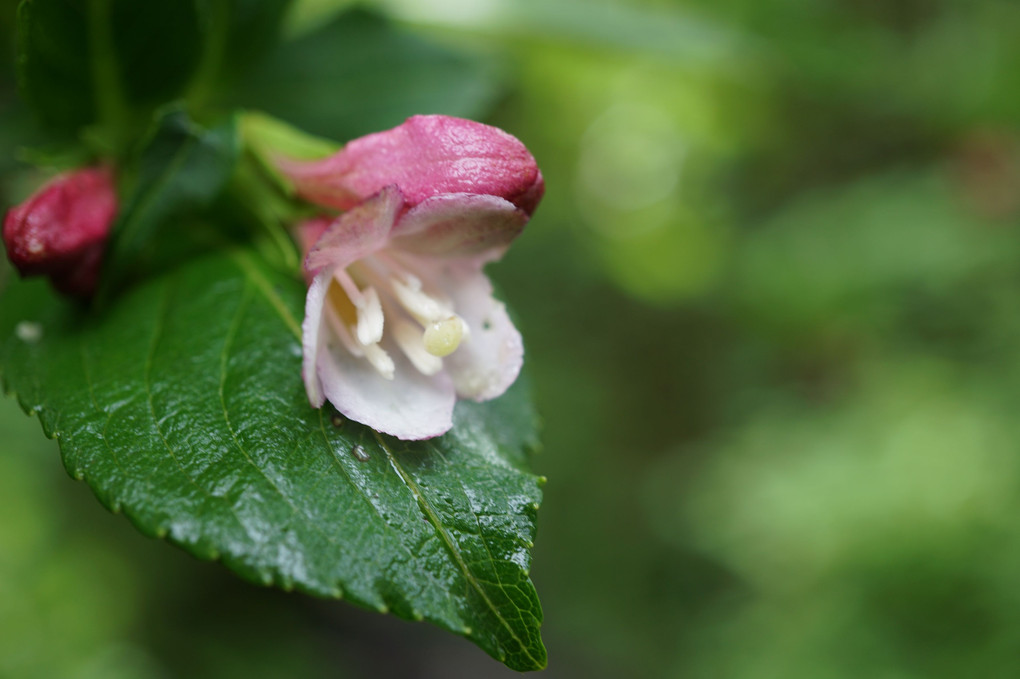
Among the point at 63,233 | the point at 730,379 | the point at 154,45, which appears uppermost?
the point at 154,45

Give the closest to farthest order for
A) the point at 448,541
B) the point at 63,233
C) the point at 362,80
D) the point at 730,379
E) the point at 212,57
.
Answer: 1. the point at 448,541
2. the point at 63,233
3. the point at 212,57
4. the point at 362,80
5. the point at 730,379

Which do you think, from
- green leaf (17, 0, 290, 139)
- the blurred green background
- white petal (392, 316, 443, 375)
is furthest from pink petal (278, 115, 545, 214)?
the blurred green background

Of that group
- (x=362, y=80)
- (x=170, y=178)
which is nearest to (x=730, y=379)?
(x=362, y=80)

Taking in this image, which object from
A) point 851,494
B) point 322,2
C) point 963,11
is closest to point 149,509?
point 322,2

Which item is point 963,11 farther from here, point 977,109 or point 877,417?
point 877,417

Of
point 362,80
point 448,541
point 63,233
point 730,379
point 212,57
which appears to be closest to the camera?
point 448,541

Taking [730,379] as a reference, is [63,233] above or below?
above

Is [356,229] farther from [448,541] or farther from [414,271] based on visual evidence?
[448,541]

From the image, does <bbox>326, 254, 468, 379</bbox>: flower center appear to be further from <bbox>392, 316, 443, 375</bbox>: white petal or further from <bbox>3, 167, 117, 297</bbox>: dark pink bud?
<bbox>3, 167, 117, 297</bbox>: dark pink bud

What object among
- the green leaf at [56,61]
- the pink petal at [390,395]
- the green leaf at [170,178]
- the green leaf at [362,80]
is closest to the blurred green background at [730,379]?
the green leaf at [362,80]
